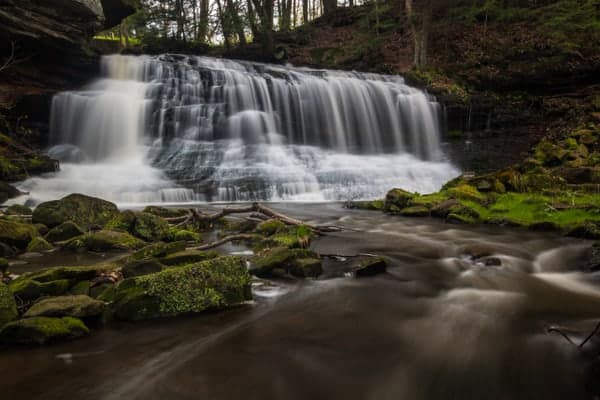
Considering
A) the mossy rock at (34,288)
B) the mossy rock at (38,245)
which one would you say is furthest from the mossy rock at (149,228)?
the mossy rock at (34,288)

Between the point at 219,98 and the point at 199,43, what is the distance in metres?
11.5

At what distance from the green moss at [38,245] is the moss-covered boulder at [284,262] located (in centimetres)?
349

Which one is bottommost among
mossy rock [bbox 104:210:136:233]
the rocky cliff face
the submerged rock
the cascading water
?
the submerged rock

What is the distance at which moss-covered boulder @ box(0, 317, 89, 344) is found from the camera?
2865mm

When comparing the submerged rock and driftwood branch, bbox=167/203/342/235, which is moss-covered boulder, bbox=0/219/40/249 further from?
the submerged rock

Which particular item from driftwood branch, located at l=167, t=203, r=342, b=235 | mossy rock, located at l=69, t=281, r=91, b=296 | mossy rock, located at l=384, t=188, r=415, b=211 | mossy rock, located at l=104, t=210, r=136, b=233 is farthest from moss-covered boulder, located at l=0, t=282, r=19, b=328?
mossy rock, located at l=384, t=188, r=415, b=211

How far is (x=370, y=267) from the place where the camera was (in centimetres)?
469

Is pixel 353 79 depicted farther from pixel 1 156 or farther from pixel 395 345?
pixel 395 345

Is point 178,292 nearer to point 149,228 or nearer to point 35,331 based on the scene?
point 35,331

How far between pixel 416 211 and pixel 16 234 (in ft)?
26.2

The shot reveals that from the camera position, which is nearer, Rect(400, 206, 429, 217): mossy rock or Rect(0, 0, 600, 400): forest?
Rect(0, 0, 600, 400): forest

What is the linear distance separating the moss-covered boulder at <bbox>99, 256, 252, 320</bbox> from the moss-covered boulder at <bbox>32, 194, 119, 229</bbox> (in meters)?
4.13

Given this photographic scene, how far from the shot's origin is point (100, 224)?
7.05 metres

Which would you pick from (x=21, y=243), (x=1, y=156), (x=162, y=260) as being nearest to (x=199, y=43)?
(x=1, y=156)
